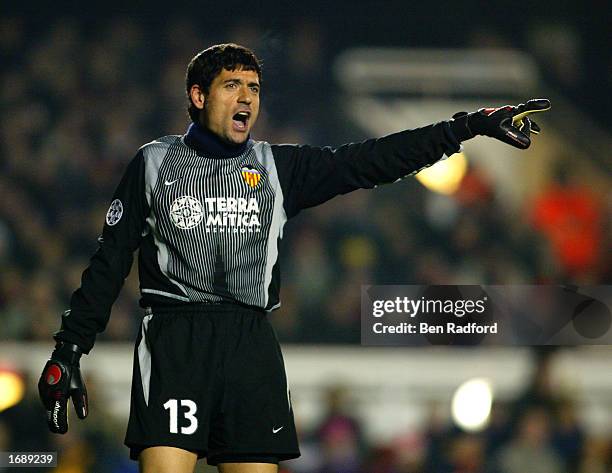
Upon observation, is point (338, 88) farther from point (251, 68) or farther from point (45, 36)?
point (251, 68)

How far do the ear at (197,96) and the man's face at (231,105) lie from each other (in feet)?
0.08

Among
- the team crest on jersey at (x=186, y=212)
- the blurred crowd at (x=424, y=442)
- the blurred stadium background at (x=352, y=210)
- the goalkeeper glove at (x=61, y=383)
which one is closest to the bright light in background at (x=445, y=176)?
the blurred stadium background at (x=352, y=210)

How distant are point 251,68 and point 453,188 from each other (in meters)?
1.74

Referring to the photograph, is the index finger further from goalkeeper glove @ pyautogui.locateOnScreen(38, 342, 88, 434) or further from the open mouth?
goalkeeper glove @ pyautogui.locateOnScreen(38, 342, 88, 434)

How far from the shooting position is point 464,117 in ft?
8.81

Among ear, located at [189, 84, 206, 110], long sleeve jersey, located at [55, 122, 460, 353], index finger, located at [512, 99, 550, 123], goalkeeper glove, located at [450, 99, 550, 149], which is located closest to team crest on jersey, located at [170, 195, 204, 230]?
long sleeve jersey, located at [55, 122, 460, 353]

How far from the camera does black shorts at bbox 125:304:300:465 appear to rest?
8.38ft

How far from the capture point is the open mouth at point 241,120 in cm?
269

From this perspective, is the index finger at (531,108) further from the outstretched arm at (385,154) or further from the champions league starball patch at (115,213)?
the champions league starball patch at (115,213)

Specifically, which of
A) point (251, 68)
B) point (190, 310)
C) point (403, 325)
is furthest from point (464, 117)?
point (403, 325)

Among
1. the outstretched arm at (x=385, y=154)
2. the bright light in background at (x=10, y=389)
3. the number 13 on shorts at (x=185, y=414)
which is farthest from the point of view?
the bright light in background at (x=10, y=389)

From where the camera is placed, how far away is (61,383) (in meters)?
2.66

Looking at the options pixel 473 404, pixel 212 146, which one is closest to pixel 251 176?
pixel 212 146

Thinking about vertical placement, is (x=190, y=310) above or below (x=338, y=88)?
below
